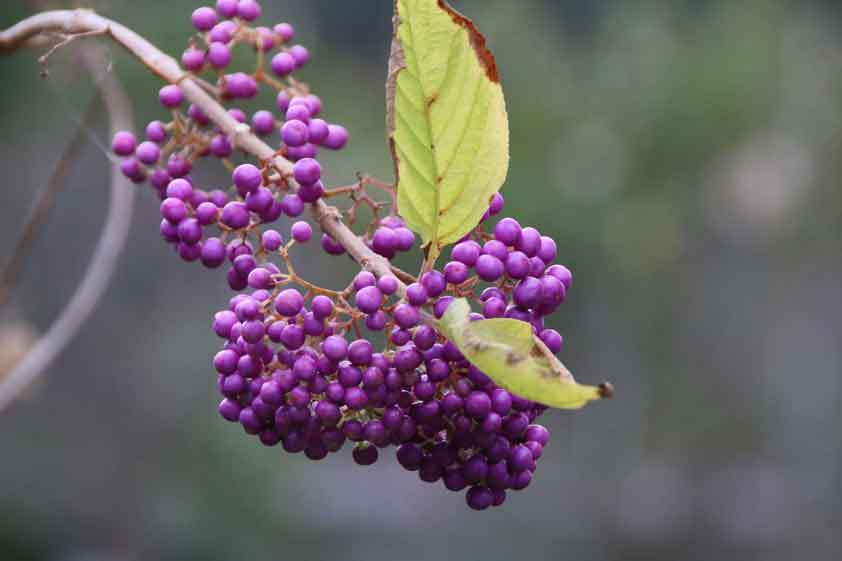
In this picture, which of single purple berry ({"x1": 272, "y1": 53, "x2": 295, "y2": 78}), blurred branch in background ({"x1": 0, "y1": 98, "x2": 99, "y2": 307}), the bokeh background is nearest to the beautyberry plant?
single purple berry ({"x1": 272, "y1": 53, "x2": 295, "y2": 78})

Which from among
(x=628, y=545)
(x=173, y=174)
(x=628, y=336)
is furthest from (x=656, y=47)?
(x=173, y=174)

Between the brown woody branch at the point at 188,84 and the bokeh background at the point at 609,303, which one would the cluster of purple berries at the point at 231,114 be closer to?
the brown woody branch at the point at 188,84

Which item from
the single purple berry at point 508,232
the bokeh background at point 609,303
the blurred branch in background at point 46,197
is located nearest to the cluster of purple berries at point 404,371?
the single purple berry at point 508,232

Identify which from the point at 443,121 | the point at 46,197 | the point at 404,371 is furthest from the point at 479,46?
the point at 46,197

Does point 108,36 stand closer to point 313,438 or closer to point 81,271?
point 313,438

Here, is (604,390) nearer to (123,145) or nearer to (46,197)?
(123,145)
